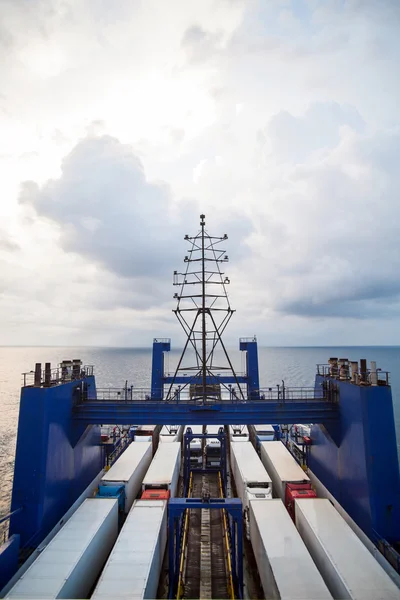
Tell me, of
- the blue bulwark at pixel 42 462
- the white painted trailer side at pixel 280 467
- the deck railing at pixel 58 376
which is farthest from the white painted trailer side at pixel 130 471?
the white painted trailer side at pixel 280 467

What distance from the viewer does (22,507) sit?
52.1 feet

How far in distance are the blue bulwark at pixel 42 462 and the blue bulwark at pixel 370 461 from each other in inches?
634

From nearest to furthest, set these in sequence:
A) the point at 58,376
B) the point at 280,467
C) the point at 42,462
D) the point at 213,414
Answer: the point at 42,462
the point at 213,414
the point at 58,376
the point at 280,467

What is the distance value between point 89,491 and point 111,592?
10.4m

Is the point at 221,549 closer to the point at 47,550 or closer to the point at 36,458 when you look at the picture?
the point at 47,550

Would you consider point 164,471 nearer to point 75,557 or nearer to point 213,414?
point 213,414

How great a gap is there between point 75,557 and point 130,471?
344 inches

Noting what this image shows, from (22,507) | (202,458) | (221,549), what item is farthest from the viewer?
(202,458)

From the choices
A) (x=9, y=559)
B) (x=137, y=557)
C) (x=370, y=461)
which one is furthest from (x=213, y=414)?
(x=9, y=559)

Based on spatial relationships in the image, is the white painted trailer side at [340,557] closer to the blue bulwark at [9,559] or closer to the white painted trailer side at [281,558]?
the white painted trailer side at [281,558]

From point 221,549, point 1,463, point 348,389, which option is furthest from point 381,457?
point 1,463

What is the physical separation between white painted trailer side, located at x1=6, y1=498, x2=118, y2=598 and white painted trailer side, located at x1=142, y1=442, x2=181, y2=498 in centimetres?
310

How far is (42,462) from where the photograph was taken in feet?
53.6

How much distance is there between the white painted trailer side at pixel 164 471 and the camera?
19969 millimetres
